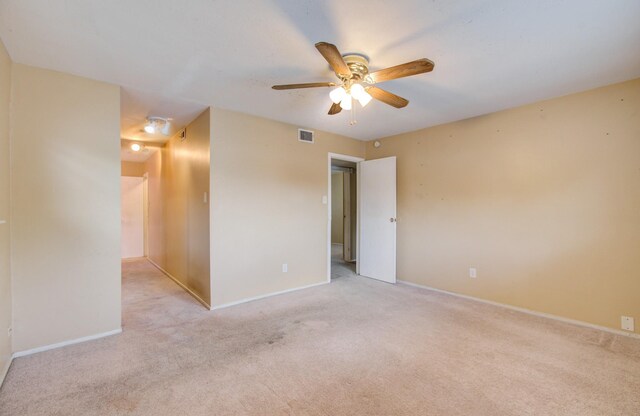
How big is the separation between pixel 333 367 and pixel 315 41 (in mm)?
2426

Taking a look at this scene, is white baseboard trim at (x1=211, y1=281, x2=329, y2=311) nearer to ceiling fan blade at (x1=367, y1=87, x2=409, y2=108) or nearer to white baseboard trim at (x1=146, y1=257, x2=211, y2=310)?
white baseboard trim at (x1=146, y1=257, x2=211, y2=310)

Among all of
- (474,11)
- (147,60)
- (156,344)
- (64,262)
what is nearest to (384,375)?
(156,344)

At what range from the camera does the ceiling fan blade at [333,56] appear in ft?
5.52

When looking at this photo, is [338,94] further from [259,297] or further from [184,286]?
[184,286]

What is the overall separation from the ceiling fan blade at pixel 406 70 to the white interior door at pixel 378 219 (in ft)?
8.23

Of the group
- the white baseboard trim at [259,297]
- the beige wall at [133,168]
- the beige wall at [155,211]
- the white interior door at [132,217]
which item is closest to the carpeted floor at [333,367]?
the white baseboard trim at [259,297]

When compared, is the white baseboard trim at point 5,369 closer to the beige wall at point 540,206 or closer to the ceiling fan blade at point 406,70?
the ceiling fan blade at point 406,70

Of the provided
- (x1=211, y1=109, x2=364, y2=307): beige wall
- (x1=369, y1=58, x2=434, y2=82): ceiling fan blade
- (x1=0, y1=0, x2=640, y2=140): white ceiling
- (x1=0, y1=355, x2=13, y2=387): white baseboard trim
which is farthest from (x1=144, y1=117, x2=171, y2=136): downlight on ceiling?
(x1=369, y1=58, x2=434, y2=82): ceiling fan blade

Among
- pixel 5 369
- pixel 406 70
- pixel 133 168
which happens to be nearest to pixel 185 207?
pixel 5 369

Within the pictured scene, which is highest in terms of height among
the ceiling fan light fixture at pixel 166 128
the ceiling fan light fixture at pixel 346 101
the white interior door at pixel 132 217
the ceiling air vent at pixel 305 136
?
the ceiling fan light fixture at pixel 166 128

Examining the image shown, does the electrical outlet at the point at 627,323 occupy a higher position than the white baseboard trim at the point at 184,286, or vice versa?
the electrical outlet at the point at 627,323

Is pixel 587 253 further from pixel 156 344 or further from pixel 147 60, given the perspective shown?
pixel 147 60

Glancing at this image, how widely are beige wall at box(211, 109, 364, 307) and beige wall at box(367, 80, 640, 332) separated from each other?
1.57 meters

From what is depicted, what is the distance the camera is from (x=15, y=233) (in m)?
2.32
